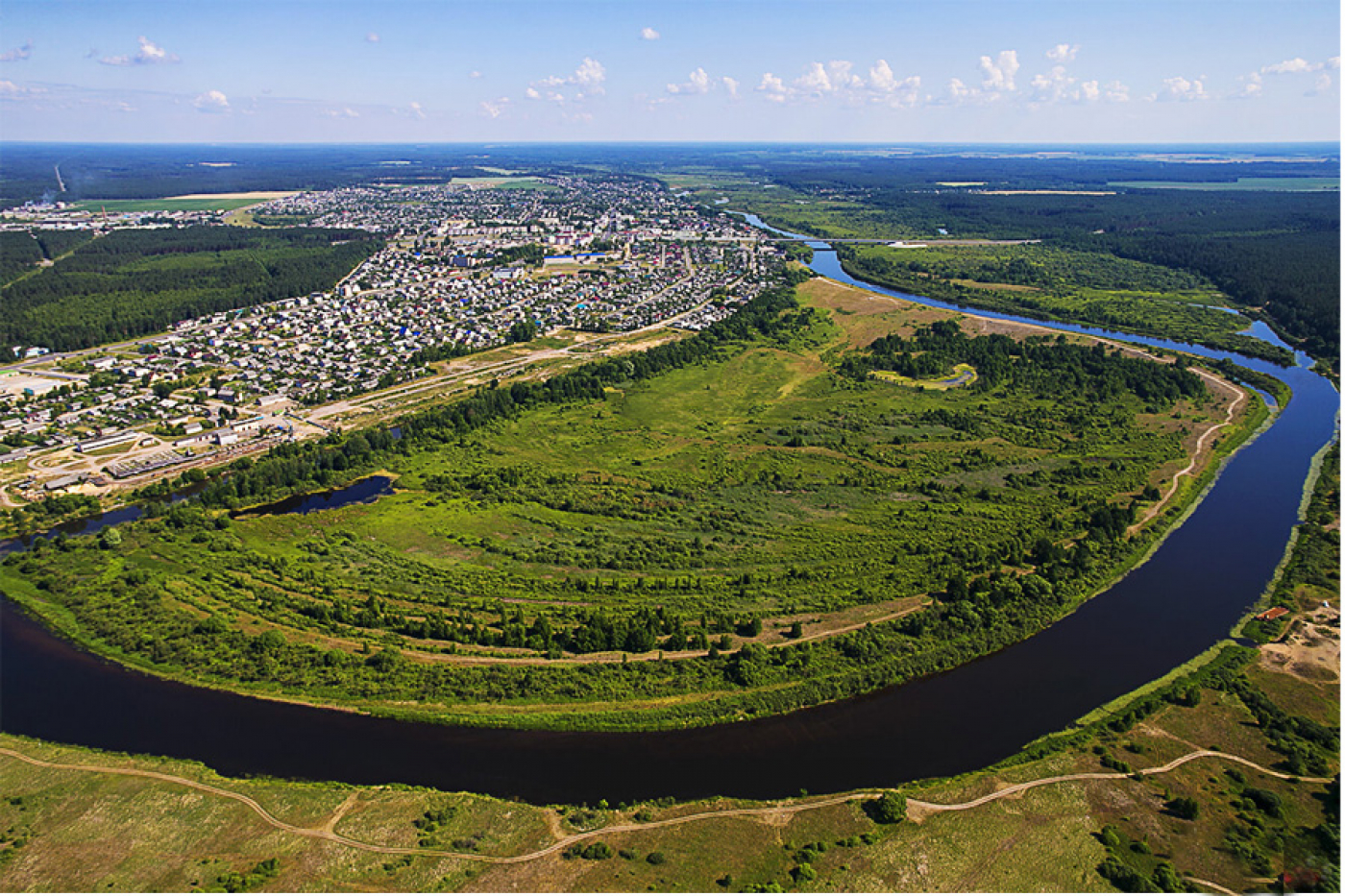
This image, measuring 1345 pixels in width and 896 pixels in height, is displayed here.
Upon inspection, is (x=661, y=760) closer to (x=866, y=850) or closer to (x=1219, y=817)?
(x=866, y=850)

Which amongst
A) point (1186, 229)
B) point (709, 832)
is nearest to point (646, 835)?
point (709, 832)

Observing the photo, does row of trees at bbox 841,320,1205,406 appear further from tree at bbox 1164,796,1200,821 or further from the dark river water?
tree at bbox 1164,796,1200,821

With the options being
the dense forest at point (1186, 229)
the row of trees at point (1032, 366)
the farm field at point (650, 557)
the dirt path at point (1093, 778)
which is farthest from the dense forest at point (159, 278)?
the dense forest at point (1186, 229)

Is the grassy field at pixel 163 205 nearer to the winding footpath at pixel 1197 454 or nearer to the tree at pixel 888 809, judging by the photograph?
the winding footpath at pixel 1197 454

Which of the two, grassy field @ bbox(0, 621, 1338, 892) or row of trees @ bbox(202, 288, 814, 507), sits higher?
row of trees @ bbox(202, 288, 814, 507)

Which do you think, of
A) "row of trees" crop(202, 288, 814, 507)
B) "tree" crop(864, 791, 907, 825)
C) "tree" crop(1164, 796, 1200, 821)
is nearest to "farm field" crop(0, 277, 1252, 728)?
"row of trees" crop(202, 288, 814, 507)

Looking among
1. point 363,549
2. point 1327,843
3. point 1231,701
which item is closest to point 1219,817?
point 1327,843
